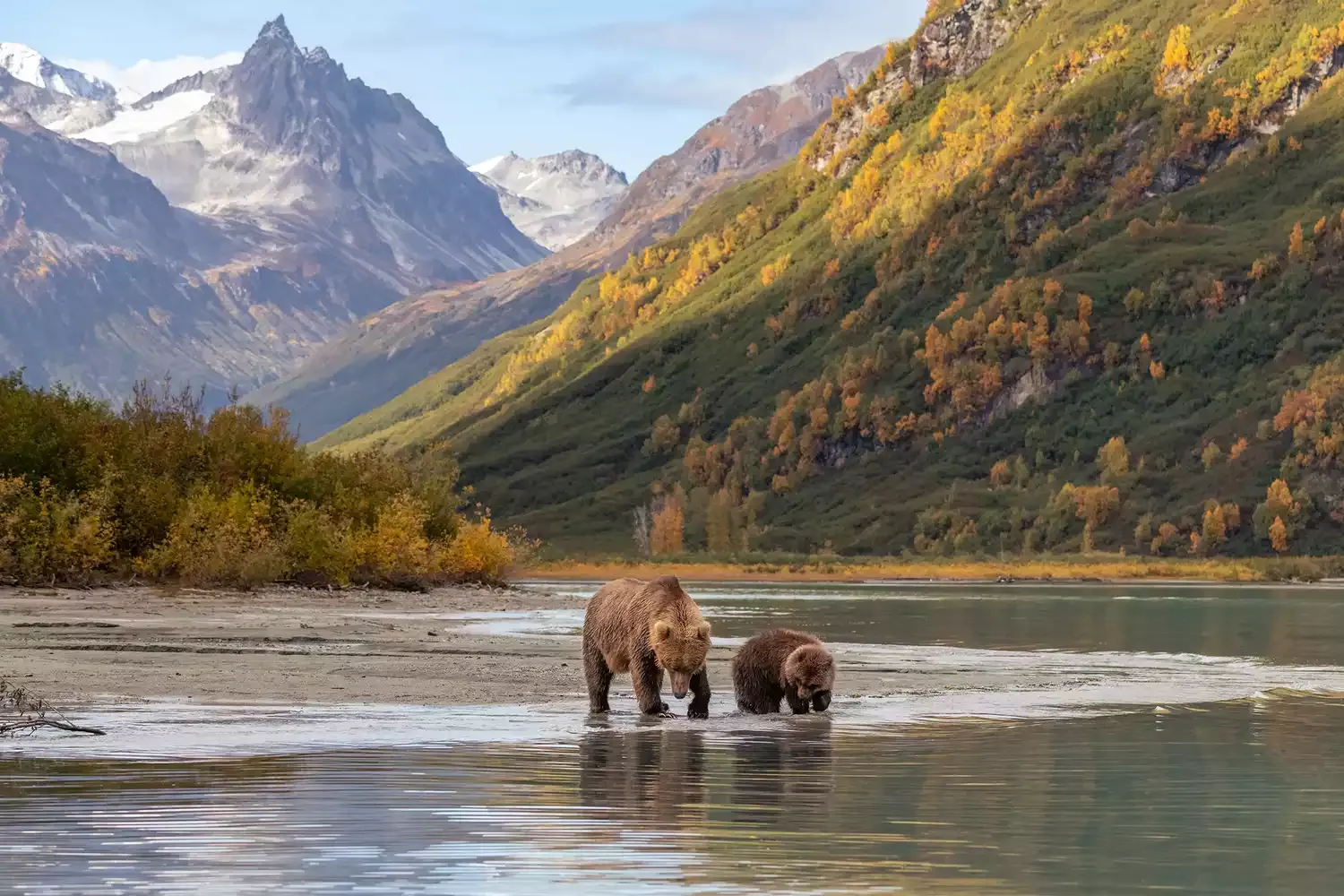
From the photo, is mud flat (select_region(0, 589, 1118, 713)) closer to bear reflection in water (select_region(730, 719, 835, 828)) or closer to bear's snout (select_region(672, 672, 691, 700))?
bear's snout (select_region(672, 672, 691, 700))

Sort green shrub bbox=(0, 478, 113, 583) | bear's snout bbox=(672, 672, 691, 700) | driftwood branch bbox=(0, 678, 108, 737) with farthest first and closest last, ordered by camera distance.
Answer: green shrub bbox=(0, 478, 113, 583) → bear's snout bbox=(672, 672, 691, 700) → driftwood branch bbox=(0, 678, 108, 737)

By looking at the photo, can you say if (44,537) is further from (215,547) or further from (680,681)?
(680,681)

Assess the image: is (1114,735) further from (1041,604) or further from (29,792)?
(1041,604)

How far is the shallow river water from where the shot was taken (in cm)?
1562

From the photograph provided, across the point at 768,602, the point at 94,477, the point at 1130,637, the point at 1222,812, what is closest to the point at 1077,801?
the point at 1222,812

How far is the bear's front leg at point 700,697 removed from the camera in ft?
95.4

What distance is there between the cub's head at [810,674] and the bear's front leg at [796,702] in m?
0.08

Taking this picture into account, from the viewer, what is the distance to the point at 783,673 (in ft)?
101

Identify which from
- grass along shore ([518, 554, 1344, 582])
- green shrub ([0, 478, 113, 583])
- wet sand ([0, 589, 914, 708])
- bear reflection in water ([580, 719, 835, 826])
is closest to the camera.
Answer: bear reflection in water ([580, 719, 835, 826])

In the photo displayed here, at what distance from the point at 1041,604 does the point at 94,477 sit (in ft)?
173

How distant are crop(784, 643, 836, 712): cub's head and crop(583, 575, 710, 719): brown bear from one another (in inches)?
55.9

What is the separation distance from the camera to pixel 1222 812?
1980cm

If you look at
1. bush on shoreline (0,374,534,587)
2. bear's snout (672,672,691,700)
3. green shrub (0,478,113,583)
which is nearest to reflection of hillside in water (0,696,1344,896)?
bear's snout (672,672,691,700)

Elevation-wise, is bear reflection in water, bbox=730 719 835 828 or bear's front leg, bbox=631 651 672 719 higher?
bear's front leg, bbox=631 651 672 719
